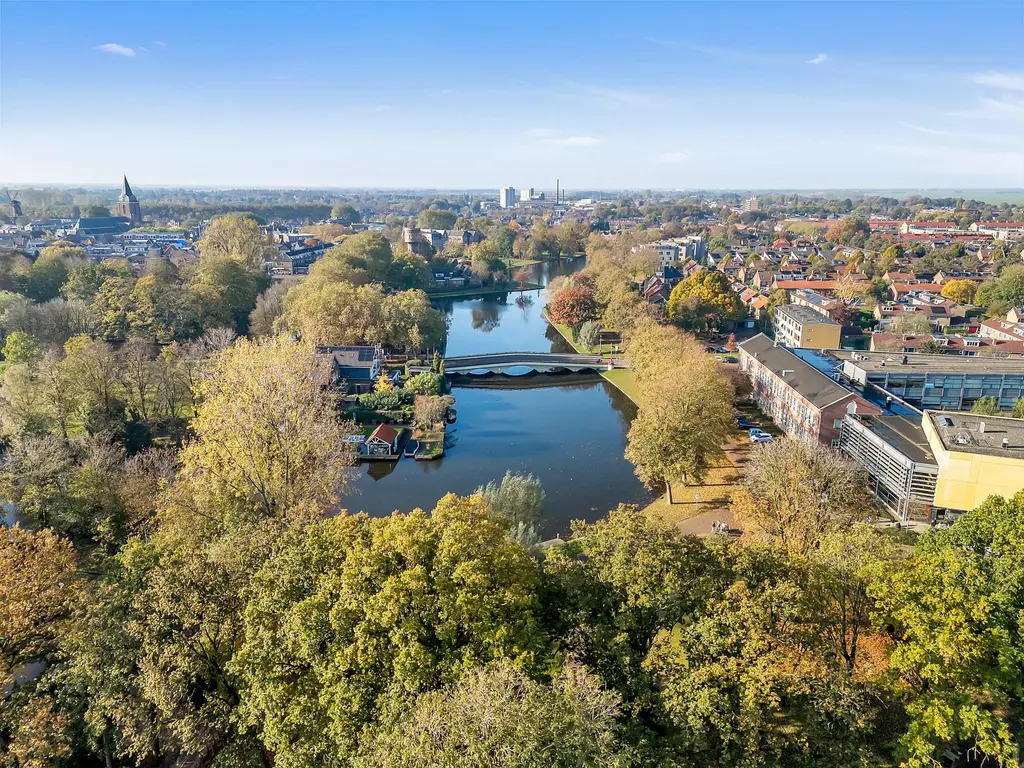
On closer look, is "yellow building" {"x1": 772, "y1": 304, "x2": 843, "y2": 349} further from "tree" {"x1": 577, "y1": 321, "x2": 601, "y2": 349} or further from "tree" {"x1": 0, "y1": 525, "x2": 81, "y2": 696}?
"tree" {"x1": 0, "y1": 525, "x2": 81, "y2": 696}

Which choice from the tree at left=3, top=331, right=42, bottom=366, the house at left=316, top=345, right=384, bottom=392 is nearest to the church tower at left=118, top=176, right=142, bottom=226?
the tree at left=3, top=331, right=42, bottom=366

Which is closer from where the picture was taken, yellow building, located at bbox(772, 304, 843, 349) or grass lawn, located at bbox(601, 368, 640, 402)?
grass lawn, located at bbox(601, 368, 640, 402)

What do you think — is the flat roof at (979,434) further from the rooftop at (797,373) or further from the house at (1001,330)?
the house at (1001,330)

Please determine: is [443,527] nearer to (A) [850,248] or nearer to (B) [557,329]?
(B) [557,329]

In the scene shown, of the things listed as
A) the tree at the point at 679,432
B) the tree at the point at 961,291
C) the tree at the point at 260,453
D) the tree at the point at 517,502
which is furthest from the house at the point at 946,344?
the tree at the point at 260,453

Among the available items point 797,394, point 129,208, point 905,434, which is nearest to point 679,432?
point 905,434
